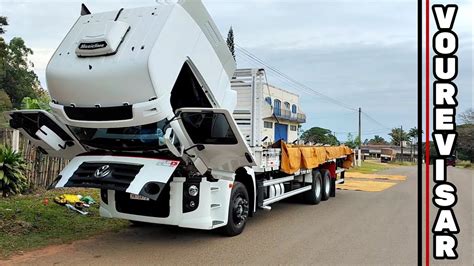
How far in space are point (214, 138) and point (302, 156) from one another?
15.2 ft

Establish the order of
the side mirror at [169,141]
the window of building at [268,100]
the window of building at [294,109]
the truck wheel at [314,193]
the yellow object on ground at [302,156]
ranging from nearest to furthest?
1. the side mirror at [169,141]
2. the window of building at [268,100]
3. the yellow object on ground at [302,156]
4. the truck wheel at [314,193]
5. the window of building at [294,109]

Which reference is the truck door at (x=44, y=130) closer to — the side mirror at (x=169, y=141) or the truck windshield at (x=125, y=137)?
the truck windshield at (x=125, y=137)

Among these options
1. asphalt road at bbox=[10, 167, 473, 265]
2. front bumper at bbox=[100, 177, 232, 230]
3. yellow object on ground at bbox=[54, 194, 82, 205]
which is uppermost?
front bumper at bbox=[100, 177, 232, 230]

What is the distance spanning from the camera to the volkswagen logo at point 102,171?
6876 mm

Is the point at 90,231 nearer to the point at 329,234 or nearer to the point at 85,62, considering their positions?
the point at 85,62

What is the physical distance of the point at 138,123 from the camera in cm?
652

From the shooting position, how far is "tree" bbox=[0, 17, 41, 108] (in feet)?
158

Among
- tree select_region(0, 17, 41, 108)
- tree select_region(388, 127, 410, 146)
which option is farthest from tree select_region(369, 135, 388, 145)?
tree select_region(0, 17, 41, 108)

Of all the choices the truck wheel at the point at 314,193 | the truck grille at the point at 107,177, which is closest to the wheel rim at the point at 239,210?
the truck grille at the point at 107,177

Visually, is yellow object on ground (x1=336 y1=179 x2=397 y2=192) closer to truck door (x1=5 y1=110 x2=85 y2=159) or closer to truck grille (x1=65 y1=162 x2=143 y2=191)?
truck door (x1=5 y1=110 x2=85 y2=159)

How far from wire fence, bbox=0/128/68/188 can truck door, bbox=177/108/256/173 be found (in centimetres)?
645

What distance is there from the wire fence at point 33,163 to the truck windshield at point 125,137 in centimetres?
505

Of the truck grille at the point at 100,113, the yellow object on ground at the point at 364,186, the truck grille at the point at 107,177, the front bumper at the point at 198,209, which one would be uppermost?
the truck grille at the point at 100,113

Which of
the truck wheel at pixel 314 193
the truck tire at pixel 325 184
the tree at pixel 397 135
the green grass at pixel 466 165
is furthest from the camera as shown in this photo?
the tree at pixel 397 135
